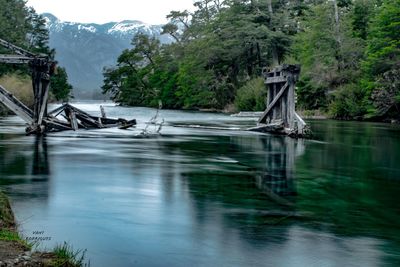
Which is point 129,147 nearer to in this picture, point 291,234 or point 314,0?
point 291,234

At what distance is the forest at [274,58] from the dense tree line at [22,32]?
Answer: 1510 cm

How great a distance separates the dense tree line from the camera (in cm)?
7467

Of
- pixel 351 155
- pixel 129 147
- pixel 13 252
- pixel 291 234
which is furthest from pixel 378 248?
pixel 129 147

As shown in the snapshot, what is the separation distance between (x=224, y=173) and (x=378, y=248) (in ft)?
27.6

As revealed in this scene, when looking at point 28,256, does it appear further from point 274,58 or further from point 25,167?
point 274,58

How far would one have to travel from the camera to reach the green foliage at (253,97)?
67.4 metres

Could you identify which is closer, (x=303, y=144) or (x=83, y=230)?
(x=83, y=230)

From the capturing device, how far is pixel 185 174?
53.7ft

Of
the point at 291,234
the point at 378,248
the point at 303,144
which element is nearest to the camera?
the point at 378,248

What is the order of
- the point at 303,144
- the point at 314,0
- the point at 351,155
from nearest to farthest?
1. the point at 351,155
2. the point at 303,144
3. the point at 314,0

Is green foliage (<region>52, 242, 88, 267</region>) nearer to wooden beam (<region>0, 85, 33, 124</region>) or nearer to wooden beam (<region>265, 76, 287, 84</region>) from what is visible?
wooden beam (<region>0, 85, 33, 124</region>)

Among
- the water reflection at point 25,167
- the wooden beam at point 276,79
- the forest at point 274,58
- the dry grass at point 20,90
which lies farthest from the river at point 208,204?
the dry grass at point 20,90

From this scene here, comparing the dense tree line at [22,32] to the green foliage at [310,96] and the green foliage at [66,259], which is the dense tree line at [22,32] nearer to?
the green foliage at [310,96]

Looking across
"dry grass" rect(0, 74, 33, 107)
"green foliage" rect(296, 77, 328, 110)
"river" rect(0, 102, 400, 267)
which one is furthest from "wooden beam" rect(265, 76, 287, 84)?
"dry grass" rect(0, 74, 33, 107)
